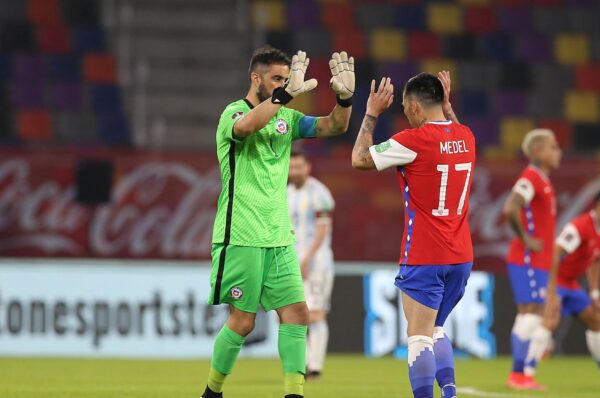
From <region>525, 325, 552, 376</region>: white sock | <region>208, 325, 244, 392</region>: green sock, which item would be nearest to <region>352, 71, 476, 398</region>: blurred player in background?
<region>208, 325, 244, 392</region>: green sock

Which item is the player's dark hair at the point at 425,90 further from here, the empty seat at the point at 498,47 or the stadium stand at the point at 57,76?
the empty seat at the point at 498,47

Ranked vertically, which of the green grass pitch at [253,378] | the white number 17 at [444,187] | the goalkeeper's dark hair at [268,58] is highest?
the goalkeeper's dark hair at [268,58]

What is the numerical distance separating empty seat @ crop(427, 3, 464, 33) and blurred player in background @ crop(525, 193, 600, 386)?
1113 cm

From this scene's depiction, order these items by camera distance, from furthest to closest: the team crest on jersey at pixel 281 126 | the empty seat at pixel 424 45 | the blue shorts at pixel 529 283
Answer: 1. the empty seat at pixel 424 45
2. the blue shorts at pixel 529 283
3. the team crest on jersey at pixel 281 126

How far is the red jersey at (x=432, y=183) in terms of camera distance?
6766 millimetres

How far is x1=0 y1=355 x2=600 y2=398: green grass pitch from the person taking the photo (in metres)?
9.48

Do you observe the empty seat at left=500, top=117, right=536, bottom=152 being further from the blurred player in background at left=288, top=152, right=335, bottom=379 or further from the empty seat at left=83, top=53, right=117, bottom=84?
Result: the blurred player in background at left=288, top=152, right=335, bottom=379

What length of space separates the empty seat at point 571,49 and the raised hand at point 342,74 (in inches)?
615

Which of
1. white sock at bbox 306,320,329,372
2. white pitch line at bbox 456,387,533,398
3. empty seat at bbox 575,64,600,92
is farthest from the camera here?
empty seat at bbox 575,64,600,92

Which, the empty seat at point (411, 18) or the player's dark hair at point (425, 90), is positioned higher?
the empty seat at point (411, 18)

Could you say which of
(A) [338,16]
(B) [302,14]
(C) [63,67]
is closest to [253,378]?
(C) [63,67]

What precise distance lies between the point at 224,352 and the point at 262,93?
148 centimetres

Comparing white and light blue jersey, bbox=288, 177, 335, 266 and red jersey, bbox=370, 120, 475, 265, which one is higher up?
red jersey, bbox=370, 120, 475, 265

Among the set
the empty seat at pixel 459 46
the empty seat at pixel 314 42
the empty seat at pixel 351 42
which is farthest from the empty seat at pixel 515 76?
the empty seat at pixel 314 42
